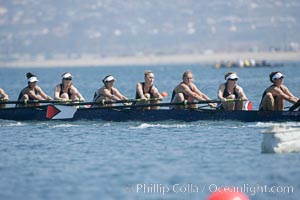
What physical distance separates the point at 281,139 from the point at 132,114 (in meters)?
6.81

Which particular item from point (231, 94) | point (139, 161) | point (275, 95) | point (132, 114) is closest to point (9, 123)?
point (132, 114)

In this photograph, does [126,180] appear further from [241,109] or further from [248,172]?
[241,109]

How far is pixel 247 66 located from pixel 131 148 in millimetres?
69351

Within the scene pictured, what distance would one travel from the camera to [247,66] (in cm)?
9019

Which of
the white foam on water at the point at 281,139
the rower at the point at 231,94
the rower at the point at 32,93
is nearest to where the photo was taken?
the white foam on water at the point at 281,139

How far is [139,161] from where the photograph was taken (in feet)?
64.4

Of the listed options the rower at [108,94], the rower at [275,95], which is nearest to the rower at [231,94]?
the rower at [275,95]

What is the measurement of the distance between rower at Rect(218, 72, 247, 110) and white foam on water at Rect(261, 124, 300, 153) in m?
4.94

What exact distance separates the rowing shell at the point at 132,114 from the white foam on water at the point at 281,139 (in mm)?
3757

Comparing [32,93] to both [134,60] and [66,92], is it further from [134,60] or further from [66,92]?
[134,60]

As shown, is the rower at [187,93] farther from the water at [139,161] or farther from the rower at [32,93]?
the rower at [32,93]

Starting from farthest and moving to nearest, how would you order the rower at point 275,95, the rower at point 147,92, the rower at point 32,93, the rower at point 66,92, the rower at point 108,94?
1. the rower at point 32,93
2. the rower at point 66,92
3. the rower at point 108,94
4. the rower at point 147,92
5. the rower at point 275,95

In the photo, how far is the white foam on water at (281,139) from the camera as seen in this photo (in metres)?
19.2

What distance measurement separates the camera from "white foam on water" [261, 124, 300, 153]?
19250 mm
